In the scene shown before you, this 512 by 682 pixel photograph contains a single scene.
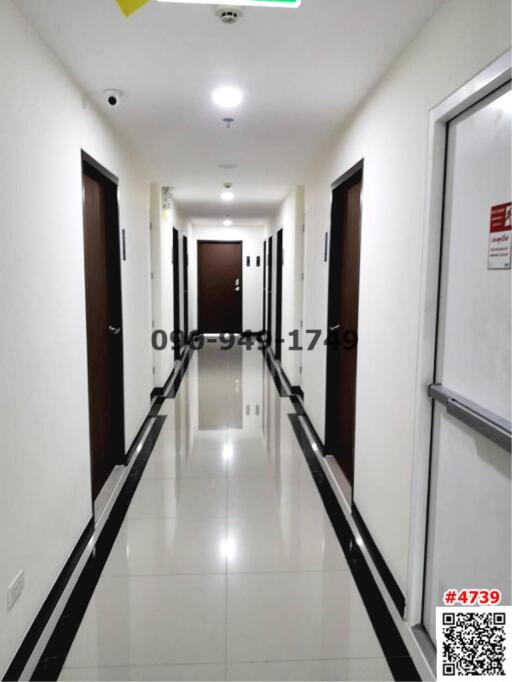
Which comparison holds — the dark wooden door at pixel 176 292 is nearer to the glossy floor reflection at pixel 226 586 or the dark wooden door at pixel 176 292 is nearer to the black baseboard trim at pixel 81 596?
the glossy floor reflection at pixel 226 586

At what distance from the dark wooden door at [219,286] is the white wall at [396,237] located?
324 inches

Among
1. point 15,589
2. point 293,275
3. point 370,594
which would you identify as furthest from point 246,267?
point 15,589

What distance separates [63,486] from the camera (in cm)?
235

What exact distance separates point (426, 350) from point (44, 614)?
1.88 metres

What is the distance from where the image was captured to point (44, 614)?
2.02m

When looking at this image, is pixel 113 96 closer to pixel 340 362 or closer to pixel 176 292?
pixel 340 362

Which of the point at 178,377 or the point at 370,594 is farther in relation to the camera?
the point at 178,377

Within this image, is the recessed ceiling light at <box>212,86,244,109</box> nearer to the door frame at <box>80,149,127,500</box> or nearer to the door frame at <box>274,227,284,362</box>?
the door frame at <box>80,149,127,500</box>

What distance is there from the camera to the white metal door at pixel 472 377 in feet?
4.72

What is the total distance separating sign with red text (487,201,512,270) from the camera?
4.61 feet

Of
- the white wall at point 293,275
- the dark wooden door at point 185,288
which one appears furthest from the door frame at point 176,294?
the white wall at point 293,275

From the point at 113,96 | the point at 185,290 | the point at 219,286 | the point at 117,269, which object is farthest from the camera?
the point at 219,286

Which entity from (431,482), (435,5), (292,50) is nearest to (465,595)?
(431,482)

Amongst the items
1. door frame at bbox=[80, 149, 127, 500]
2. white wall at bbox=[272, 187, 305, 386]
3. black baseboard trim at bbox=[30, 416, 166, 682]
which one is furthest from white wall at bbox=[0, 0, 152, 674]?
white wall at bbox=[272, 187, 305, 386]
